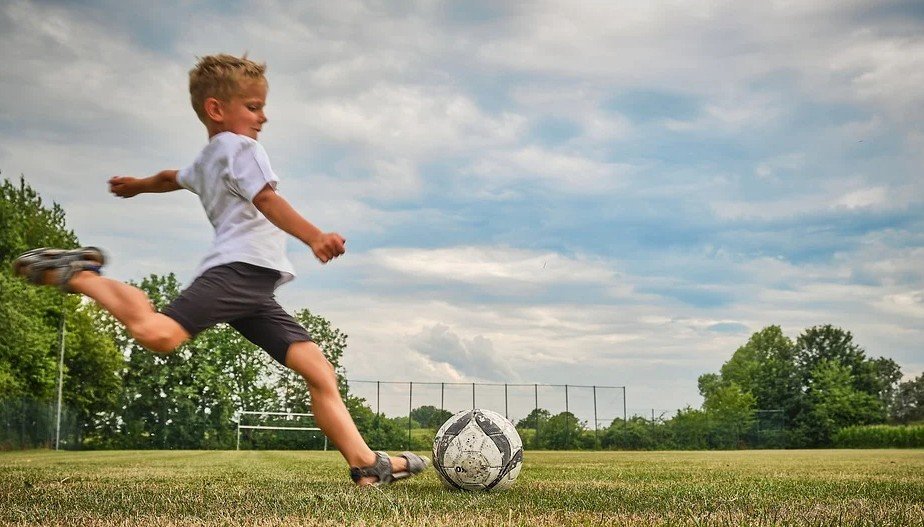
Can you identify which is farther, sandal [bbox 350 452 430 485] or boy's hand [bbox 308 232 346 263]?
sandal [bbox 350 452 430 485]

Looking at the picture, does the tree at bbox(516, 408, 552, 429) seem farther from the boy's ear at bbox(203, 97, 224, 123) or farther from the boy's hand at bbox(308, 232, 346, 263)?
the boy's hand at bbox(308, 232, 346, 263)

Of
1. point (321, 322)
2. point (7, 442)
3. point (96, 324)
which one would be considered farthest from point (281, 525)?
point (96, 324)

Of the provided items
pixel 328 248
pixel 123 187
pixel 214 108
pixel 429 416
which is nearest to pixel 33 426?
pixel 429 416

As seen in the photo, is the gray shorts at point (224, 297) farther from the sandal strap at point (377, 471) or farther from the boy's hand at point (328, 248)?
the sandal strap at point (377, 471)

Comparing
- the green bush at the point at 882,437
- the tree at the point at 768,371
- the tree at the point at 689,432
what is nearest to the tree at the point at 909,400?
the tree at the point at 768,371

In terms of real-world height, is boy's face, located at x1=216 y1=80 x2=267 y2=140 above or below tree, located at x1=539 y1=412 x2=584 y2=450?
above

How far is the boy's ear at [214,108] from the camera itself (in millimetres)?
4219

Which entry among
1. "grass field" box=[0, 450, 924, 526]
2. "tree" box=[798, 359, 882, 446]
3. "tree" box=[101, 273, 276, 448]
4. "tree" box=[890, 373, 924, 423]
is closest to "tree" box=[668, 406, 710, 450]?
"tree" box=[101, 273, 276, 448]

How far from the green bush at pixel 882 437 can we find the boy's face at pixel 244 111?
47934 millimetres

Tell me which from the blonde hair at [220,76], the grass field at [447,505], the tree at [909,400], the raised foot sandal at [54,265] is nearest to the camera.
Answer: the grass field at [447,505]

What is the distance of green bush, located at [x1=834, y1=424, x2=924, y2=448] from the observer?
44812 mm

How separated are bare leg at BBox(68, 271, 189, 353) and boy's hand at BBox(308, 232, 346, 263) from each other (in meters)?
0.81

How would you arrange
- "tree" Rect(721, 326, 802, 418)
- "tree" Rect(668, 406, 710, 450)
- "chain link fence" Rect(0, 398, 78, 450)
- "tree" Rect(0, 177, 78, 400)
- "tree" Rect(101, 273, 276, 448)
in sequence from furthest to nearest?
"tree" Rect(721, 326, 802, 418), "tree" Rect(668, 406, 710, 450), "tree" Rect(101, 273, 276, 448), "tree" Rect(0, 177, 78, 400), "chain link fence" Rect(0, 398, 78, 450)

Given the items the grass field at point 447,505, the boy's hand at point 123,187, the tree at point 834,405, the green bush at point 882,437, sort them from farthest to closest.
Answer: the tree at point 834,405 < the green bush at point 882,437 < the boy's hand at point 123,187 < the grass field at point 447,505
